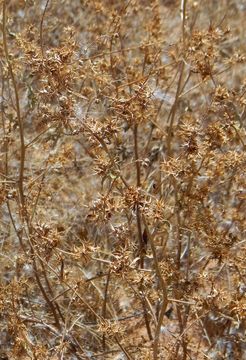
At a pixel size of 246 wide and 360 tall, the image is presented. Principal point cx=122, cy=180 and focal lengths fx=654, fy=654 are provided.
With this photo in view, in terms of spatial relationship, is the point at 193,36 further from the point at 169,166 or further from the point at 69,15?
the point at 69,15

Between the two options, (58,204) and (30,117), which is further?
(30,117)

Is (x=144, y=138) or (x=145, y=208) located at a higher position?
(x=144, y=138)

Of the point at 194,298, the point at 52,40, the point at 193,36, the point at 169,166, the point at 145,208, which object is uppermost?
the point at 52,40

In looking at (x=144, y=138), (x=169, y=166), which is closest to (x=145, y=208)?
(x=169, y=166)

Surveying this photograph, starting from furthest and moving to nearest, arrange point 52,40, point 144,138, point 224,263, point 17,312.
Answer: point 52,40
point 144,138
point 17,312
point 224,263

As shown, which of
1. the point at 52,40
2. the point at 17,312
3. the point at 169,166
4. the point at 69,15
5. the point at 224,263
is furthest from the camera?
the point at 69,15

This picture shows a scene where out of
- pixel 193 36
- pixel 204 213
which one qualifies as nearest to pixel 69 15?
pixel 193 36
